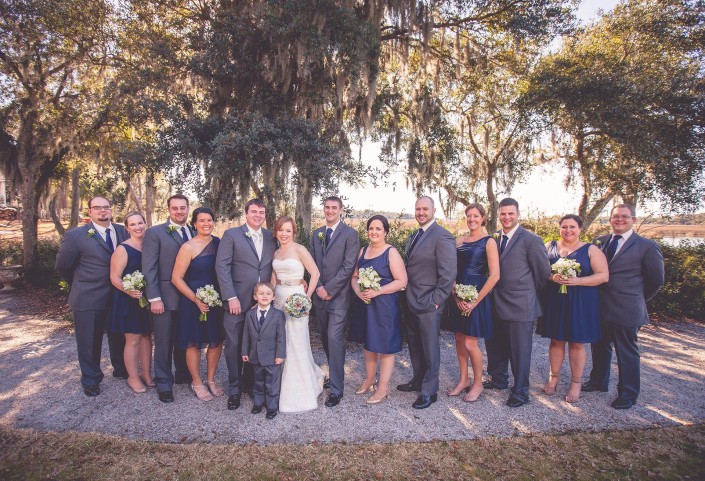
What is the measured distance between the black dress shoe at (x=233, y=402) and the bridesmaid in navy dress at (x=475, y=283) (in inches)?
94.5

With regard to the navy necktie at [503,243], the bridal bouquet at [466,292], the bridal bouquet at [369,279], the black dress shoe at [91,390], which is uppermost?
the navy necktie at [503,243]

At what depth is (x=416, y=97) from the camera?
1030 cm

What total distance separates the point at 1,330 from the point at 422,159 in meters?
10.1

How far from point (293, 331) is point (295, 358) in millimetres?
298

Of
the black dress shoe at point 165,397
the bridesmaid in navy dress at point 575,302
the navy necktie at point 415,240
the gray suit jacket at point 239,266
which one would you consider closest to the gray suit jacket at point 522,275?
the bridesmaid in navy dress at point 575,302

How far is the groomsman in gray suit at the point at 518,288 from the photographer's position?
13.5ft

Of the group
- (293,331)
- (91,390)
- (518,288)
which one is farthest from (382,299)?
(91,390)

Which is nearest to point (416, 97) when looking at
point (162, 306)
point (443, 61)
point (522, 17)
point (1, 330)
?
point (443, 61)

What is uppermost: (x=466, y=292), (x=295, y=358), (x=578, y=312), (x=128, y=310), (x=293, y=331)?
(x=466, y=292)

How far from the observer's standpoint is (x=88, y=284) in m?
4.40

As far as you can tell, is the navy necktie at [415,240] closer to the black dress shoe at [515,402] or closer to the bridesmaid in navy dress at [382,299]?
the bridesmaid in navy dress at [382,299]

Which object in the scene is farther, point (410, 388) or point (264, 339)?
point (410, 388)

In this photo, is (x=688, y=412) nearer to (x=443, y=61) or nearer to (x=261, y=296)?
(x=261, y=296)

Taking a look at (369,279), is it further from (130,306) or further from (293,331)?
(130,306)
